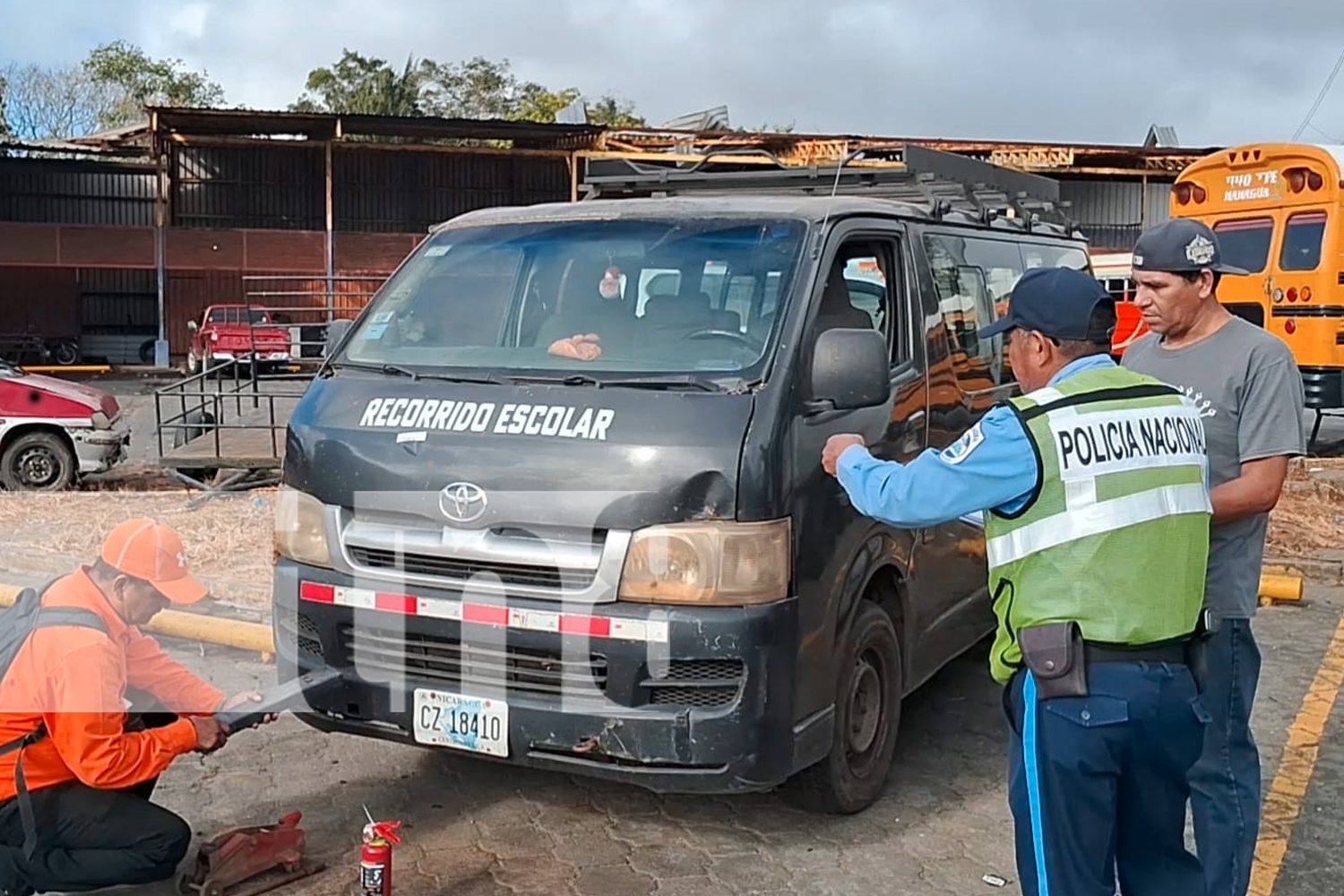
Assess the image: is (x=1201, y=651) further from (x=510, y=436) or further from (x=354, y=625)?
(x=354, y=625)

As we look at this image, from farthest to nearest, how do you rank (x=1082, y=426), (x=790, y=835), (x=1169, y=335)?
1. (x=790, y=835)
2. (x=1169, y=335)
3. (x=1082, y=426)

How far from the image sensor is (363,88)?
4372 cm

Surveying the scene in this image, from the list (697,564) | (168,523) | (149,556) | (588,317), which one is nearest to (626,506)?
(697,564)

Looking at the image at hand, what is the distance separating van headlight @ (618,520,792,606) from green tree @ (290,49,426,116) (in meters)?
41.7

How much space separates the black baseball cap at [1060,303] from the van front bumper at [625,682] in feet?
3.87

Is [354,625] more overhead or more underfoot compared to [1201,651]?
more underfoot

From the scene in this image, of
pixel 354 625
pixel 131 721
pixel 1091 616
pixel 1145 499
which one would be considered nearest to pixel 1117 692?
pixel 1091 616

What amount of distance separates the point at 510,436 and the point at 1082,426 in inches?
68.3

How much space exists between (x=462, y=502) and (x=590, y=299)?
40.2 inches

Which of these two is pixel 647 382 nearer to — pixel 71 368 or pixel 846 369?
pixel 846 369

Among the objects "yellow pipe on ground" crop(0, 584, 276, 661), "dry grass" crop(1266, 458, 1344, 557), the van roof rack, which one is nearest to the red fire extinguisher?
"yellow pipe on ground" crop(0, 584, 276, 661)

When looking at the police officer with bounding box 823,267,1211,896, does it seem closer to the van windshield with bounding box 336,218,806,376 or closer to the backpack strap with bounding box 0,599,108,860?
the van windshield with bounding box 336,218,806,376

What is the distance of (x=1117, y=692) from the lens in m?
2.74

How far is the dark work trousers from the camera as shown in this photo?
342cm
